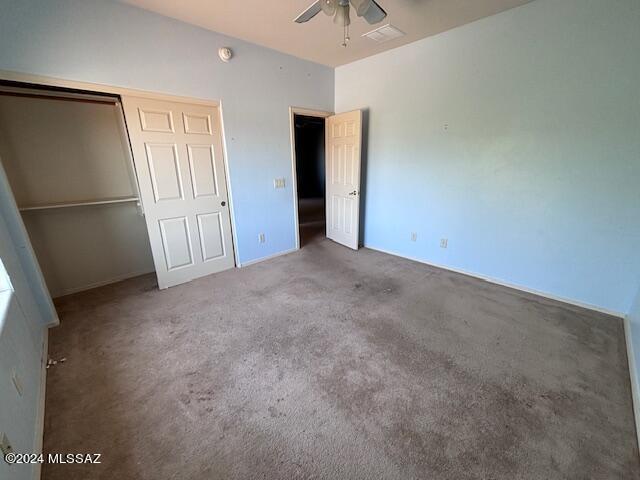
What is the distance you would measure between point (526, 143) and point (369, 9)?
1.99m

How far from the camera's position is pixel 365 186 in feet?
13.5

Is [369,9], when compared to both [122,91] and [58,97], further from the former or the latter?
[58,97]

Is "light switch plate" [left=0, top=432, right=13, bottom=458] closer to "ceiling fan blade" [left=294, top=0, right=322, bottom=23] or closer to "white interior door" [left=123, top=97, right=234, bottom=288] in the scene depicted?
"white interior door" [left=123, top=97, right=234, bottom=288]

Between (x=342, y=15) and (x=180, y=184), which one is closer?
(x=342, y=15)

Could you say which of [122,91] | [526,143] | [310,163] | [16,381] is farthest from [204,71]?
[310,163]

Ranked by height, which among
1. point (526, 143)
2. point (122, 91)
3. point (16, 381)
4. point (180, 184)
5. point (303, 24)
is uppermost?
point (303, 24)

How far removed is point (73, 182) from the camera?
9.23 feet

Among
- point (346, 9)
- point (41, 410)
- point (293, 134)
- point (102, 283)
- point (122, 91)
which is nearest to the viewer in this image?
point (41, 410)

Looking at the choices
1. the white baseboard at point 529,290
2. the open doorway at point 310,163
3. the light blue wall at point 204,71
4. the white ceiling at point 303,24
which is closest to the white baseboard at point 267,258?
the light blue wall at point 204,71

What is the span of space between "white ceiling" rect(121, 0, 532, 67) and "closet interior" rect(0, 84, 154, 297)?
1227mm

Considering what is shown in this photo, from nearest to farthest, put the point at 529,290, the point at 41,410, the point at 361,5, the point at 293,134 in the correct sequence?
the point at 41,410
the point at 361,5
the point at 529,290
the point at 293,134

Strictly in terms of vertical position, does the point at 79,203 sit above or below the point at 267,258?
above

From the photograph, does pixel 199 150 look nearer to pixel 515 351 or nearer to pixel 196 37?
pixel 196 37

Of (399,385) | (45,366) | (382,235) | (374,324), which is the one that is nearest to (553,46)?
(382,235)
